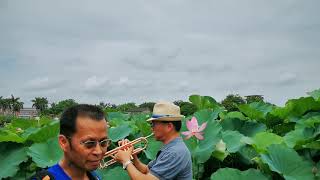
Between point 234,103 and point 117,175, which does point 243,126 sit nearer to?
point 234,103

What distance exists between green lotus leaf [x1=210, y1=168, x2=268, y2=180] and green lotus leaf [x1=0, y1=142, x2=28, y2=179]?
63.6 inches

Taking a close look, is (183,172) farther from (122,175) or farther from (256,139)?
(256,139)

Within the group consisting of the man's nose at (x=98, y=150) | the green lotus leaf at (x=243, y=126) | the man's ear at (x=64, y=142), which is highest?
the man's ear at (x=64, y=142)

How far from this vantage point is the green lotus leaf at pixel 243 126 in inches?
180

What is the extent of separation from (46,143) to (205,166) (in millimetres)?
1340

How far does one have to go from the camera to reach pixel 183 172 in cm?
293

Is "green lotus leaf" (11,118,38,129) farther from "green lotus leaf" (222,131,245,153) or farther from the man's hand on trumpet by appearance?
the man's hand on trumpet

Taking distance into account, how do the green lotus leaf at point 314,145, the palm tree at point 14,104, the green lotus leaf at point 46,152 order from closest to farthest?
the green lotus leaf at point 314,145 < the green lotus leaf at point 46,152 < the palm tree at point 14,104

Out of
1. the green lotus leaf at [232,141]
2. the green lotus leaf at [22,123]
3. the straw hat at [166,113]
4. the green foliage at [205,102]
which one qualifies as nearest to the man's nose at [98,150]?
the straw hat at [166,113]

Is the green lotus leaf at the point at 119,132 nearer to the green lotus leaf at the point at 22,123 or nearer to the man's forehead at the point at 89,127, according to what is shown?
the green lotus leaf at the point at 22,123

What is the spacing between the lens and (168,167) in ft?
9.41

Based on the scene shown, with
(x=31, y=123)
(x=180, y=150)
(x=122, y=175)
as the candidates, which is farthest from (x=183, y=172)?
(x=31, y=123)

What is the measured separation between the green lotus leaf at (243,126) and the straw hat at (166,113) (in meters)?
1.68

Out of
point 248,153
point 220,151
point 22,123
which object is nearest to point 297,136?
point 248,153
